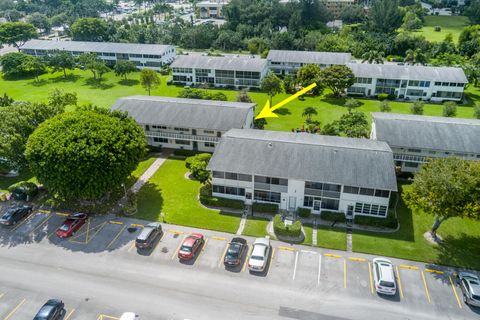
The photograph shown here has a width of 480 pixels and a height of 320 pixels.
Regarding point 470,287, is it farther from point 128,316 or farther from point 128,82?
point 128,82

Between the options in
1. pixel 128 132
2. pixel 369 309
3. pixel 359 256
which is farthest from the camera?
pixel 128 132

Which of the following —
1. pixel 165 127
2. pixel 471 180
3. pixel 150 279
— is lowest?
pixel 150 279

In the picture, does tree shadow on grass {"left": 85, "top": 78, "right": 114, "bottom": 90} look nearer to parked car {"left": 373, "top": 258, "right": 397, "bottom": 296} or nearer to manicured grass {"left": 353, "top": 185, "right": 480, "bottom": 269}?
manicured grass {"left": 353, "top": 185, "right": 480, "bottom": 269}

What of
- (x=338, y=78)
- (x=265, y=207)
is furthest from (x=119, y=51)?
(x=265, y=207)

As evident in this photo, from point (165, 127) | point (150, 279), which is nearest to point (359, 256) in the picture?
point (150, 279)

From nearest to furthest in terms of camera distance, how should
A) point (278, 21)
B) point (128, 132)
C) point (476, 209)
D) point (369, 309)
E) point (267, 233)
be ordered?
point (369, 309), point (476, 209), point (267, 233), point (128, 132), point (278, 21)

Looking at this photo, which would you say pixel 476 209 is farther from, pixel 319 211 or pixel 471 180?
pixel 319 211

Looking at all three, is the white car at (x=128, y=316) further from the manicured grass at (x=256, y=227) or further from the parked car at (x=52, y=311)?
the manicured grass at (x=256, y=227)

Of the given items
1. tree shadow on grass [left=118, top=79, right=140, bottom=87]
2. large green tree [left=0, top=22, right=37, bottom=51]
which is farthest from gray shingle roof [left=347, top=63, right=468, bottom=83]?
large green tree [left=0, top=22, right=37, bottom=51]
